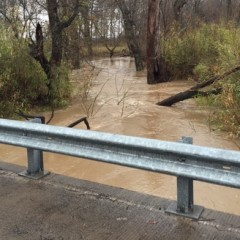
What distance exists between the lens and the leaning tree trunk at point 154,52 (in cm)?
1912

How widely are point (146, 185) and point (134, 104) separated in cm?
754

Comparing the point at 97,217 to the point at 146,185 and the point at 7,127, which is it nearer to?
the point at 7,127

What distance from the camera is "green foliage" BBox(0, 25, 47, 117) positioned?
431 inches

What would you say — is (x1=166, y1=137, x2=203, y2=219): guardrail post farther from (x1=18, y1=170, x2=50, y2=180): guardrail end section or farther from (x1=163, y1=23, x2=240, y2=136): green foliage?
(x1=163, y1=23, x2=240, y2=136): green foliage

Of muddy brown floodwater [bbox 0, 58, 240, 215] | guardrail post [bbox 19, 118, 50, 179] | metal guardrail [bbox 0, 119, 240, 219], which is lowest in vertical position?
muddy brown floodwater [bbox 0, 58, 240, 215]

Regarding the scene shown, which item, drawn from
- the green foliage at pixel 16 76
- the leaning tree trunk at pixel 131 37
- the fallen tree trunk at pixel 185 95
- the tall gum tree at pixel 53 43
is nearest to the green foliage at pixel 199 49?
the fallen tree trunk at pixel 185 95

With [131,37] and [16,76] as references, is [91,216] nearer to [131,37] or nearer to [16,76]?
[16,76]

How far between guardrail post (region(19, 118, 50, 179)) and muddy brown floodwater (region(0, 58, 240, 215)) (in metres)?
1.90

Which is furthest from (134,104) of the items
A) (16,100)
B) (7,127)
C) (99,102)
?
(7,127)

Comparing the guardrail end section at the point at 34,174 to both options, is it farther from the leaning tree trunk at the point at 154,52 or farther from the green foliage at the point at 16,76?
the leaning tree trunk at the point at 154,52

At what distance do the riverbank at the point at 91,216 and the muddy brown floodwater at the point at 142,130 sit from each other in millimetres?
1945

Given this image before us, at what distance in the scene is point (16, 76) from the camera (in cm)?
1140


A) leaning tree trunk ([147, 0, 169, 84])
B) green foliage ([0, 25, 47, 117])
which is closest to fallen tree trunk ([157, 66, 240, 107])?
green foliage ([0, 25, 47, 117])

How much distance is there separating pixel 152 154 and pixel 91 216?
2.48 feet
